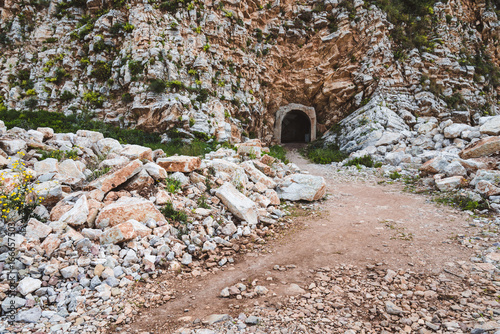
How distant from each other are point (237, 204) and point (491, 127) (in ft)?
35.8

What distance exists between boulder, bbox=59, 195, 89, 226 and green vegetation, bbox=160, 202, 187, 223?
1.30 metres

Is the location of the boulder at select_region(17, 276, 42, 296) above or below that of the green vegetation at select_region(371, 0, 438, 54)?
below

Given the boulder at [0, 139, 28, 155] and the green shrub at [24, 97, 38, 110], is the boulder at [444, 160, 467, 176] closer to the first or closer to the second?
the boulder at [0, 139, 28, 155]

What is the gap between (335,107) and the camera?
20.3 m

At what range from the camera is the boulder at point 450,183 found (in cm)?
695

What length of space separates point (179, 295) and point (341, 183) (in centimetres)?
789

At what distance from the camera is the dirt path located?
2.98m

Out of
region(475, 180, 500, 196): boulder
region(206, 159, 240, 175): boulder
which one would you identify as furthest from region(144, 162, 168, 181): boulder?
region(475, 180, 500, 196): boulder

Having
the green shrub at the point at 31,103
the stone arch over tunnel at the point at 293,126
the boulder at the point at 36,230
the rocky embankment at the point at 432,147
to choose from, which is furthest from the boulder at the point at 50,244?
the stone arch over tunnel at the point at 293,126

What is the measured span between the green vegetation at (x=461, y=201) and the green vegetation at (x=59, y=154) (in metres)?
9.99

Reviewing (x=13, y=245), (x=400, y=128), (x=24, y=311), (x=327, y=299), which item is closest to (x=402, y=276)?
(x=327, y=299)

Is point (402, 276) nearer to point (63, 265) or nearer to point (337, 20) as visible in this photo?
point (63, 265)

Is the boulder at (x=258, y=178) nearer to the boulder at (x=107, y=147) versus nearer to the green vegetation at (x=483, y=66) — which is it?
the boulder at (x=107, y=147)

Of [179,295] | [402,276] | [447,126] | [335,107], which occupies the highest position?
[335,107]
